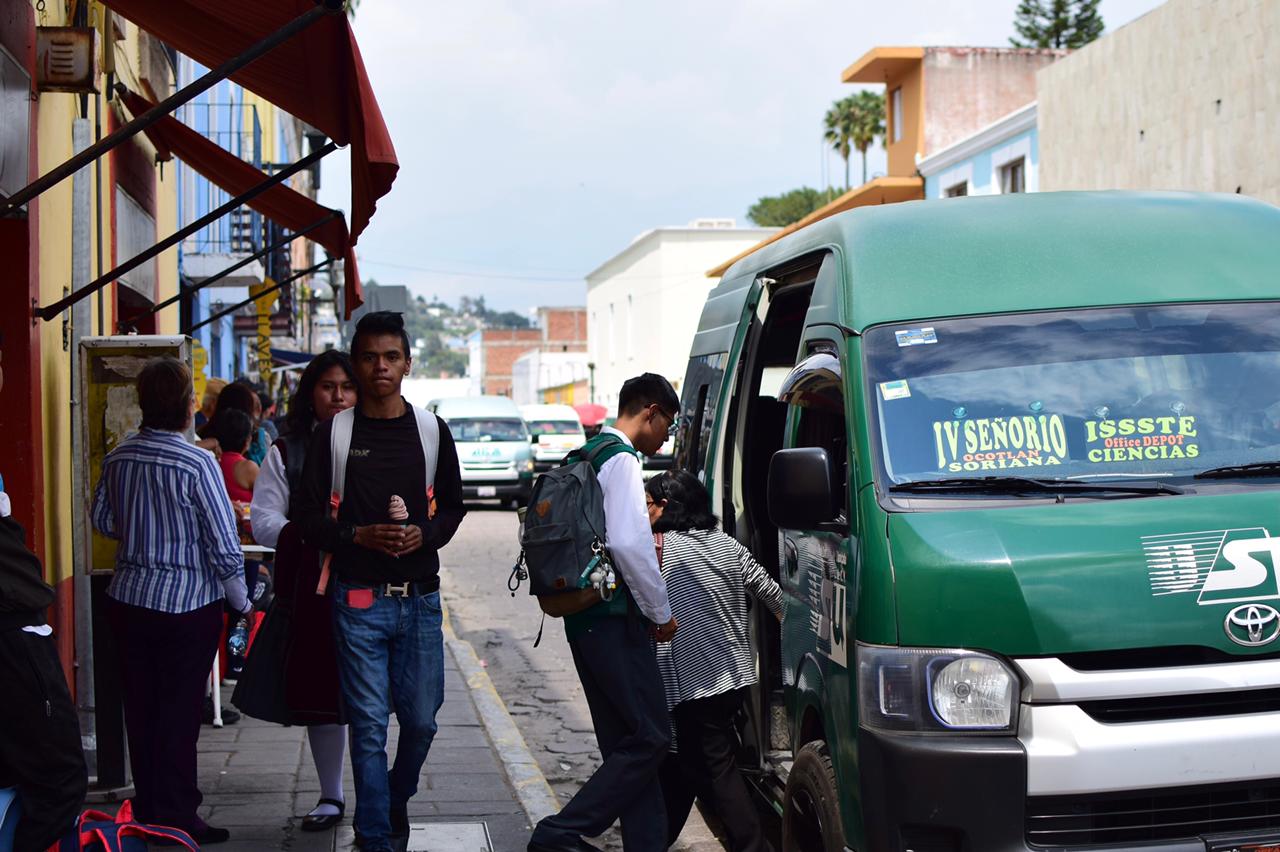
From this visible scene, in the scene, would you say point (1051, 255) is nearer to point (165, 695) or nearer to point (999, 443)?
point (999, 443)

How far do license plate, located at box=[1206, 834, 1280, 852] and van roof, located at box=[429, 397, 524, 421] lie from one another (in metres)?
25.1

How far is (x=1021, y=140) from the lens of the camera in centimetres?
2823


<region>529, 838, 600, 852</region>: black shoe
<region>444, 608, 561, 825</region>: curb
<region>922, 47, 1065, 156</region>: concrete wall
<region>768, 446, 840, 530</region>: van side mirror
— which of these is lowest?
<region>444, 608, 561, 825</region>: curb

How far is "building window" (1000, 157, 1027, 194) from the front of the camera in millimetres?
28531

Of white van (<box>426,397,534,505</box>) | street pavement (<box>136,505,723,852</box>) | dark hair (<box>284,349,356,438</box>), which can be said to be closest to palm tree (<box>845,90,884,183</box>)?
white van (<box>426,397,534,505</box>)

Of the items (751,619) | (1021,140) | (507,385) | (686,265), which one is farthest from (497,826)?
(507,385)

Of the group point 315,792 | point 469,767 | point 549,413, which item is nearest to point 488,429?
point 549,413

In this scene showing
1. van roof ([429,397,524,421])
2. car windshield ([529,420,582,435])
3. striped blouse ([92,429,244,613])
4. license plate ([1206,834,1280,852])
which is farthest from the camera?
car windshield ([529,420,582,435])

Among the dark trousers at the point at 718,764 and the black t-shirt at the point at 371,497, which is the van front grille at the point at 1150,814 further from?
the black t-shirt at the point at 371,497

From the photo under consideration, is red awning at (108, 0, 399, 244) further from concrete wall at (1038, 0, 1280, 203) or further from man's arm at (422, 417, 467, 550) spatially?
concrete wall at (1038, 0, 1280, 203)

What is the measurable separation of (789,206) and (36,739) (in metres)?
80.9

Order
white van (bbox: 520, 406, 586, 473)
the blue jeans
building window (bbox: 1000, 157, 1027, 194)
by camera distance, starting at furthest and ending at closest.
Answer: white van (bbox: 520, 406, 586, 473), building window (bbox: 1000, 157, 1027, 194), the blue jeans

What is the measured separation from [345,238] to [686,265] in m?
48.7

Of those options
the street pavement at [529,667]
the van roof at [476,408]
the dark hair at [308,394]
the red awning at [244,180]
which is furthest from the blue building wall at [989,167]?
the dark hair at [308,394]
